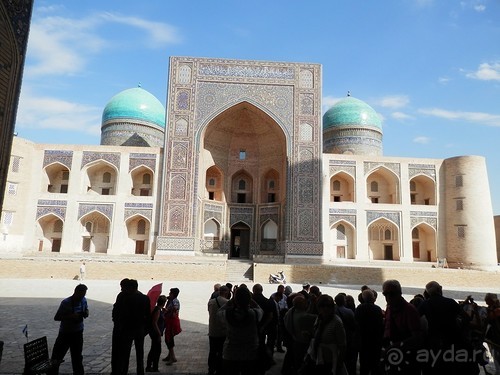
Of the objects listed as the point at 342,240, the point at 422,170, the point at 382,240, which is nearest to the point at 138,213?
the point at 342,240

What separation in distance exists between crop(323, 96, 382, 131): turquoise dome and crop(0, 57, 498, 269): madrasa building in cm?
525

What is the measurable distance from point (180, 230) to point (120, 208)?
3.90 meters

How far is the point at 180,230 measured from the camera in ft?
64.9

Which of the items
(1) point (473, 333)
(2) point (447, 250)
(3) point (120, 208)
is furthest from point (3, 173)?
(2) point (447, 250)

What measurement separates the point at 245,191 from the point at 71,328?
20.0m

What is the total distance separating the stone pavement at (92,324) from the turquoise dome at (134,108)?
16.7 metres

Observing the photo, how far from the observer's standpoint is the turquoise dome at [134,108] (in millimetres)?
27547

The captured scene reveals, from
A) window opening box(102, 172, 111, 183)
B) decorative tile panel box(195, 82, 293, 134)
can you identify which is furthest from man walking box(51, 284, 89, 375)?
window opening box(102, 172, 111, 183)

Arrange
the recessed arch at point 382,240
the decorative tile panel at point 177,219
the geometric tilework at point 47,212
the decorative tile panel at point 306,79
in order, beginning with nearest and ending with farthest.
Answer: the decorative tile panel at point 177,219
the geometric tilework at point 47,212
the decorative tile panel at point 306,79
the recessed arch at point 382,240

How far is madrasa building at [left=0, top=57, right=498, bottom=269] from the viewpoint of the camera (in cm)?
2031

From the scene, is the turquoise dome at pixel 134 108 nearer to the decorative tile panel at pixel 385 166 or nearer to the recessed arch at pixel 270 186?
the recessed arch at pixel 270 186

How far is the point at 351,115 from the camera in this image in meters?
27.5

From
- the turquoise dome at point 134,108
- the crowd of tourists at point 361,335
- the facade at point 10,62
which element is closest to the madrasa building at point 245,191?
the turquoise dome at point 134,108

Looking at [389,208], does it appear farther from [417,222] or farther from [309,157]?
[309,157]
